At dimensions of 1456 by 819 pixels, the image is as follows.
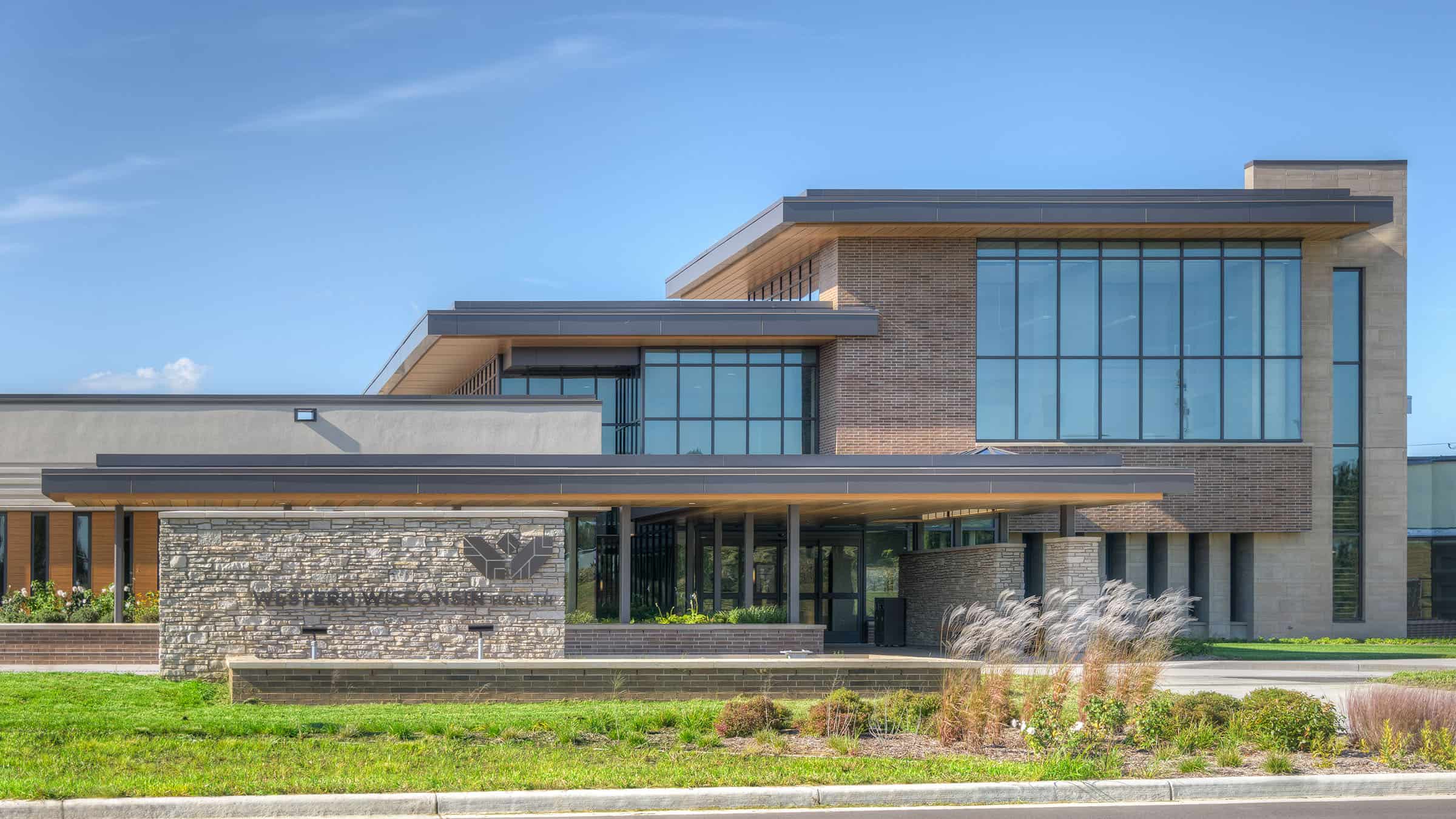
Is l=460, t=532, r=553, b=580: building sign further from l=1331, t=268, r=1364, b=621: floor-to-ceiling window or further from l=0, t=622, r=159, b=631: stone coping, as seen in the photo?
l=1331, t=268, r=1364, b=621: floor-to-ceiling window

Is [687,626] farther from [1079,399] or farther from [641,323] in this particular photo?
[1079,399]

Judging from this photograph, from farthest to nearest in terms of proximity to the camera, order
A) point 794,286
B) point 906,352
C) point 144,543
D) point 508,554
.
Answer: point 794,286
point 906,352
point 144,543
point 508,554

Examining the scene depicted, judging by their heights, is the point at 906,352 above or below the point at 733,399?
above

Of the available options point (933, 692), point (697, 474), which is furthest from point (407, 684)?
point (697, 474)

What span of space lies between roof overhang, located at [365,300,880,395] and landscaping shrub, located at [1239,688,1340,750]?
1994cm

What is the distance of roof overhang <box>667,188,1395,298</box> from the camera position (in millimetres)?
33531

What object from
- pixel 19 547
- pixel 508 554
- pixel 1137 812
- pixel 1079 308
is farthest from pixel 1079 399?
pixel 1137 812

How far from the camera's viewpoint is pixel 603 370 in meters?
36.9

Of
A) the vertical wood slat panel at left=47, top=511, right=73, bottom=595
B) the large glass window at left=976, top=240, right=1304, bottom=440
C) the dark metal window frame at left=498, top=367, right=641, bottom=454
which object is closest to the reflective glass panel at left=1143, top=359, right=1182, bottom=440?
the large glass window at left=976, top=240, right=1304, bottom=440

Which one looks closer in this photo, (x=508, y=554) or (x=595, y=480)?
(x=508, y=554)

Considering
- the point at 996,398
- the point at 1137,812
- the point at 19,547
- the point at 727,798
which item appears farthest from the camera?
the point at 996,398

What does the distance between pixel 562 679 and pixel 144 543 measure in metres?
16.8

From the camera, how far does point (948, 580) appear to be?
3088 centimetres

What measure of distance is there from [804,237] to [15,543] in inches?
738
